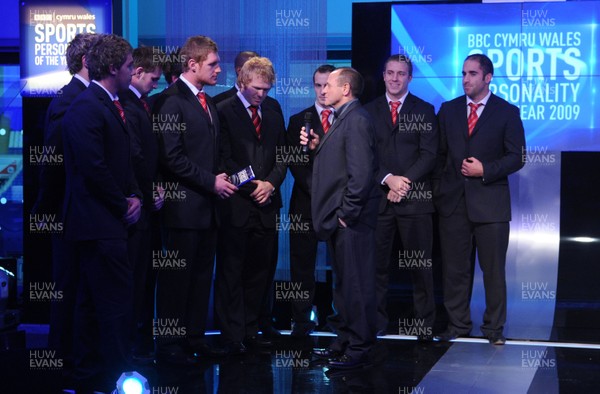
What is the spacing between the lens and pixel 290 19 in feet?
24.1

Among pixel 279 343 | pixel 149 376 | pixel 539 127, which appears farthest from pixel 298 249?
pixel 539 127

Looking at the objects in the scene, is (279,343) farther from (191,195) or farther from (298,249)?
(191,195)

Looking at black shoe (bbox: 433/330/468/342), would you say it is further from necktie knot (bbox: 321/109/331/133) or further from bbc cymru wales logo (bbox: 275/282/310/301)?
necktie knot (bbox: 321/109/331/133)

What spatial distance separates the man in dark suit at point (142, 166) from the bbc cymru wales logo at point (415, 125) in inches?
72.4

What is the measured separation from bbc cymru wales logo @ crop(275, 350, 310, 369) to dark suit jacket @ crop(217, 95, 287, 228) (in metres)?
0.87

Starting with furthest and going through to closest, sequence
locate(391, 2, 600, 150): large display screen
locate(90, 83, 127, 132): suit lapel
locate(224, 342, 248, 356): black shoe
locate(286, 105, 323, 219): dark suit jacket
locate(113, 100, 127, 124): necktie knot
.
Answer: locate(391, 2, 600, 150): large display screen, locate(286, 105, 323, 219): dark suit jacket, locate(224, 342, 248, 356): black shoe, locate(113, 100, 127, 124): necktie knot, locate(90, 83, 127, 132): suit lapel

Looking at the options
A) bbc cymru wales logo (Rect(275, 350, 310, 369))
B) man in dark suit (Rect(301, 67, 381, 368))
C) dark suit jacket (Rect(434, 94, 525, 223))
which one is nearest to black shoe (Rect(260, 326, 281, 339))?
bbc cymru wales logo (Rect(275, 350, 310, 369))

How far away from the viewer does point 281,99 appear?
290 inches

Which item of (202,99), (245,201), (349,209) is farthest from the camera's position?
(245,201)

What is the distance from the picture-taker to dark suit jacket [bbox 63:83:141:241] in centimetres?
432

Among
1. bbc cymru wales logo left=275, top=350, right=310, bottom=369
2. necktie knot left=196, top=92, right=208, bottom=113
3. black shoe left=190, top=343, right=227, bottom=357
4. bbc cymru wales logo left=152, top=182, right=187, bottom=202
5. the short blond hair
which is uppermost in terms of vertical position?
the short blond hair

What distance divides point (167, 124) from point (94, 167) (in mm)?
1116

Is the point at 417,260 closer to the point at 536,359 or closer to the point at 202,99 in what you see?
the point at 536,359

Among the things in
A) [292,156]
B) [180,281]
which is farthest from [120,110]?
[292,156]
